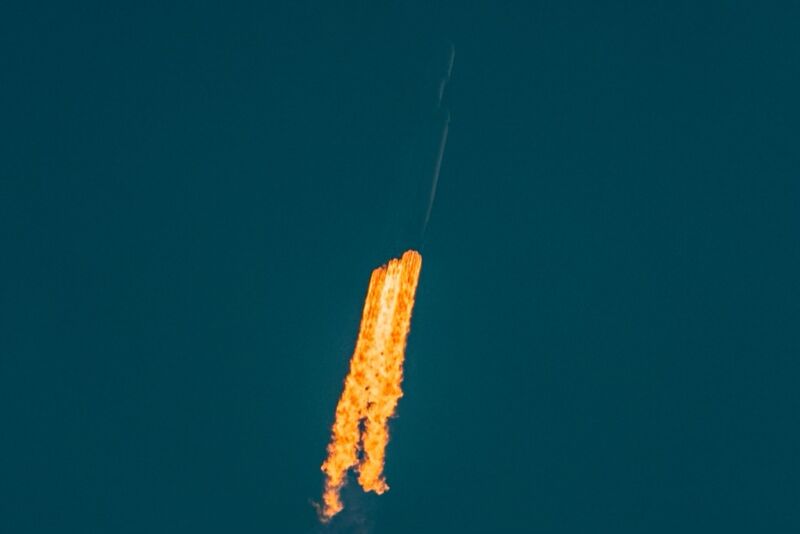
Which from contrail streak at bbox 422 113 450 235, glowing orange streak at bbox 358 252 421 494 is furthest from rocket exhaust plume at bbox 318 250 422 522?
contrail streak at bbox 422 113 450 235

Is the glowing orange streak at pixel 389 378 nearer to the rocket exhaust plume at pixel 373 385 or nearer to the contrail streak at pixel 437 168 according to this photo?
the rocket exhaust plume at pixel 373 385

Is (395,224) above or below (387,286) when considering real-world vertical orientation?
above

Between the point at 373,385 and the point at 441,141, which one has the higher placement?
the point at 441,141

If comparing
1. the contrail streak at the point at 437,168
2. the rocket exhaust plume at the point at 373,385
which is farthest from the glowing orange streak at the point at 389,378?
the contrail streak at the point at 437,168

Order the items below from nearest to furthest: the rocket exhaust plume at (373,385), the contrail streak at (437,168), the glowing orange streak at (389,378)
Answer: the rocket exhaust plume at (373,385) < the glowing orange streak at (389,378) < the contrail streak at (437,168)

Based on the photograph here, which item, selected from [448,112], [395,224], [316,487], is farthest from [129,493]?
[448,112]

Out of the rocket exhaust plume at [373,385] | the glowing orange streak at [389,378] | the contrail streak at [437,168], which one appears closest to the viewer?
the rocket exhaust plume at [373,385]

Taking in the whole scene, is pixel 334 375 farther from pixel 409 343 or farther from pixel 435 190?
pixel 435 190

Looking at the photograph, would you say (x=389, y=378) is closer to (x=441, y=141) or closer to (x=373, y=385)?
(x=373, y=385)

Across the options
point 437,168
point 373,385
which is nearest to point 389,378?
point 373,385
